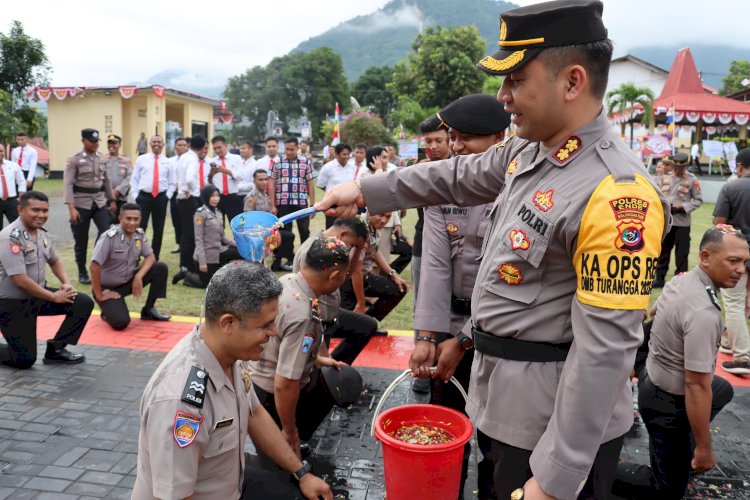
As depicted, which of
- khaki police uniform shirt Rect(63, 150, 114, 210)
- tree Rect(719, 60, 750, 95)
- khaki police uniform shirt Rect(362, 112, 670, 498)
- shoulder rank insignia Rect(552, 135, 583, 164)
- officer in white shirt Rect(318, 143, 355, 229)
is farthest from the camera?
tree Rect(719, 60, 750, 95)

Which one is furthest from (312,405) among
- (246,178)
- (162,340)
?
(246,178)

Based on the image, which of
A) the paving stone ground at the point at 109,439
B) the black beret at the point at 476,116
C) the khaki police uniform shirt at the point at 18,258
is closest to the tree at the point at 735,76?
the paving stone ground at the point at 109,439

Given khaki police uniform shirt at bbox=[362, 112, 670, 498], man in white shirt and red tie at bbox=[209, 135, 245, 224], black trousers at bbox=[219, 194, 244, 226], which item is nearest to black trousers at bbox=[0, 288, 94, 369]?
khaki police uniform shirt at bbox=[362, 112, 670, 498]

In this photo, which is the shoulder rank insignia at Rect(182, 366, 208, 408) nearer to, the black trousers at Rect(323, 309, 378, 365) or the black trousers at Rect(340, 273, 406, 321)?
the black trousers at Rect(323, 309, 378, 365)

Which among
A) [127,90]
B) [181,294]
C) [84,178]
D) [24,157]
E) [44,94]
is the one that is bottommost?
[181,294]

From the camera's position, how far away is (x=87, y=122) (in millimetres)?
26719

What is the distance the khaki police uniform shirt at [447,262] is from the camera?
10.2ft

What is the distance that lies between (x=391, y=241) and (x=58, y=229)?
8240 mm

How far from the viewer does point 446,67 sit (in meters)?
31.2

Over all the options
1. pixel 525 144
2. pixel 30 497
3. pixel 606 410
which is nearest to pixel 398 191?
pixel 525 144

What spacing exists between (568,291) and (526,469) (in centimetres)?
59

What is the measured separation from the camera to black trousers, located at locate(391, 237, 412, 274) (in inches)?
321

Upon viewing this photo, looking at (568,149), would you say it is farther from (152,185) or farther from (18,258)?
(152,185)

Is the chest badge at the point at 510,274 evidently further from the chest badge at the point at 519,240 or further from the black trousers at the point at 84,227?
the black trousers at the point at 84,227
